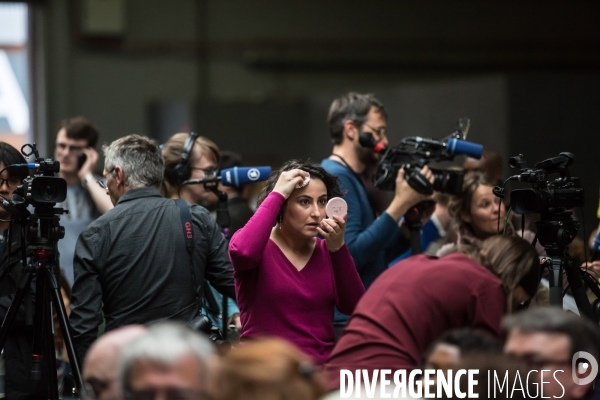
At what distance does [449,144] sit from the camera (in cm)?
376

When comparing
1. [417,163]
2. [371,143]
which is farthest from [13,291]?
[417,163]

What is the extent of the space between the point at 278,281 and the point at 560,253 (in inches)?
37.0

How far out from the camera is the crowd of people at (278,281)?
191 centimetres

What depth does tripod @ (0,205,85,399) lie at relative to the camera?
3045 millimetres

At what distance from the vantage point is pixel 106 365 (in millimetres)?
2090

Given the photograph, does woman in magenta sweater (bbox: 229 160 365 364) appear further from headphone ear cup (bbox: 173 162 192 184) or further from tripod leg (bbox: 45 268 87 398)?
headphone ear cup (bbox: 173 162 192 184)

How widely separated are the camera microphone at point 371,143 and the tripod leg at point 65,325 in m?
1.40

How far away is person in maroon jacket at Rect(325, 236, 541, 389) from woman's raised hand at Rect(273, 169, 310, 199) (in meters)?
0.63

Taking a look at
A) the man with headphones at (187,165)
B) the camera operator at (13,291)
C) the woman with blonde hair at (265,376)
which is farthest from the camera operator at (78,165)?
the woman with blonde hair at (265,376)

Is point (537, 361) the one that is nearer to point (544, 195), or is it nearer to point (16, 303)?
point (544, 195)

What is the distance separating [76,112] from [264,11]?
212 centimetres

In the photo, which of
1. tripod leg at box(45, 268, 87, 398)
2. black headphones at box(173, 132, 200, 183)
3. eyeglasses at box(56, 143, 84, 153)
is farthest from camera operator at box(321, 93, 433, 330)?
eyeglasses at box(56, 143, 84, 153)

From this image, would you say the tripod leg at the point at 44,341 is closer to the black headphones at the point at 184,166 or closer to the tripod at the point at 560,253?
the black headphones at the point at 184,166

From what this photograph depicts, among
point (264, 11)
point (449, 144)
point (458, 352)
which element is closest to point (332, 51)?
point (264, 11)
